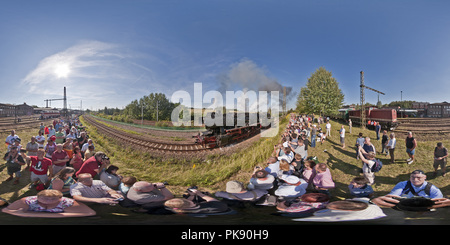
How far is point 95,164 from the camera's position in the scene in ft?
10.8

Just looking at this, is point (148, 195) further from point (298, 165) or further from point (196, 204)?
point (298, 165)

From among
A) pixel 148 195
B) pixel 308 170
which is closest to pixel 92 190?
pixel 148 195

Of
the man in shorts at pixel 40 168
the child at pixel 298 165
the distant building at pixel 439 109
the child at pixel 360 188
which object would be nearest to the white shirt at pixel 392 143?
the child at pixel 360 188

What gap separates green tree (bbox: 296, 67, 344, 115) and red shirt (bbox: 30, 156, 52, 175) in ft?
17.9

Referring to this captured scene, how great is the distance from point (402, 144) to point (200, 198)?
14.1 ft

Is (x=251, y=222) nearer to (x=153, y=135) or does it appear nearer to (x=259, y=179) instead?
(x=259, y=179)

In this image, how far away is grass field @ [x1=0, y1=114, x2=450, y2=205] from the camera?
3.16 m

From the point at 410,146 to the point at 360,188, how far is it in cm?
142

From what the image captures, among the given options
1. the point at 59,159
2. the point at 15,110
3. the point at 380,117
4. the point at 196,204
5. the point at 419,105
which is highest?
the point at 419,105

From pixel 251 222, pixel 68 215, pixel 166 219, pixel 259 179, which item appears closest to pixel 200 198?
pixel 166 219

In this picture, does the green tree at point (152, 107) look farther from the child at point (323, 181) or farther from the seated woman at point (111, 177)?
the child at point (323, 181)

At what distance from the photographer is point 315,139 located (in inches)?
145

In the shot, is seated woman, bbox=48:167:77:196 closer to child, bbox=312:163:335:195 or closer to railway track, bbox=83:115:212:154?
railway track, bbox=83:115:212:154

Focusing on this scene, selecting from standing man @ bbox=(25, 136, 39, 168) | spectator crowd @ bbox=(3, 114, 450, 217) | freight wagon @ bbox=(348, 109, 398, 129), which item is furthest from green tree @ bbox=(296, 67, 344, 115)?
standing man @ bbox=(25, 136, 39, 168)
